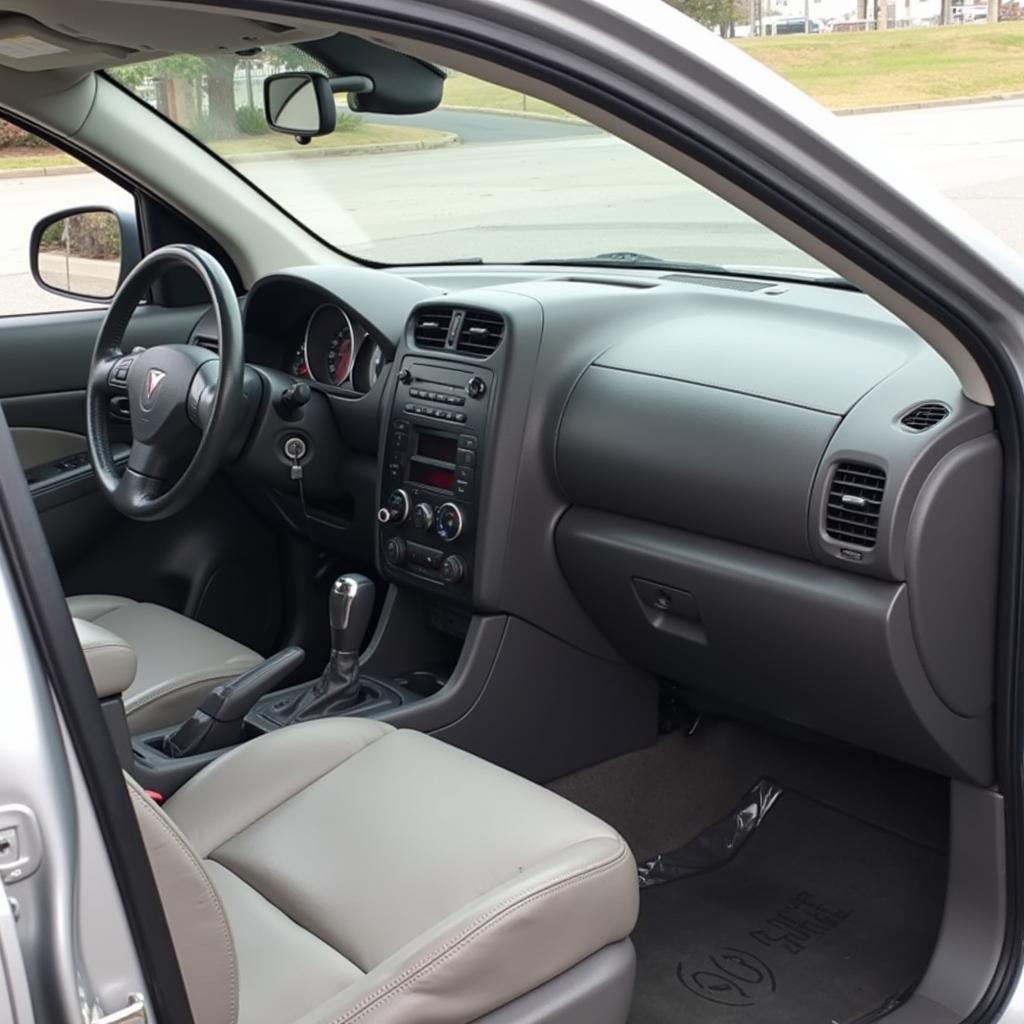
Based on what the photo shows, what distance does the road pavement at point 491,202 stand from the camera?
332cm

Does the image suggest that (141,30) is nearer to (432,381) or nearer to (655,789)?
(432,381)

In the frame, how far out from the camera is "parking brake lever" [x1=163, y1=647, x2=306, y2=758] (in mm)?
2549

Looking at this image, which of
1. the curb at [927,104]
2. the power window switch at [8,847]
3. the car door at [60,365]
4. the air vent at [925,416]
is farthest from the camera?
the curb at [927,104]

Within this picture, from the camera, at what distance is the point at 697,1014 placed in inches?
93.7

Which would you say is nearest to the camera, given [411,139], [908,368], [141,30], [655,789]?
[141,30]

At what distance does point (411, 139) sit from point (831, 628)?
139 inches

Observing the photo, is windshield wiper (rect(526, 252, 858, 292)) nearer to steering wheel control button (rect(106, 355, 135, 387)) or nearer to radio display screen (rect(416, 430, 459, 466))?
radio display screen (rect(416, 430, 459, 466))

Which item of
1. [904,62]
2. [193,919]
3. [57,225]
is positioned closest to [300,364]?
[57,225]

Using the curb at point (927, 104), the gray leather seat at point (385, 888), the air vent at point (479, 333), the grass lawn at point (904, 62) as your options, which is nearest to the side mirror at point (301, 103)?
the air vent at point (479, 333)

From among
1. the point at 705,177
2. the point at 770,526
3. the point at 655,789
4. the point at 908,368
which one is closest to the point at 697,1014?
the point at 655,789

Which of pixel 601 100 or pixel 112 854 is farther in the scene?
pixel 601 100

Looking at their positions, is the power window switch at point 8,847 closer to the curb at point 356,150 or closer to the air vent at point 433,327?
the air vent at point 433,327

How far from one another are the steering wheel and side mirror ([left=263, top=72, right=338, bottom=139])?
30cm

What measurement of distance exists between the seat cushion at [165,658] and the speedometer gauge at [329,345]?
60 cm
